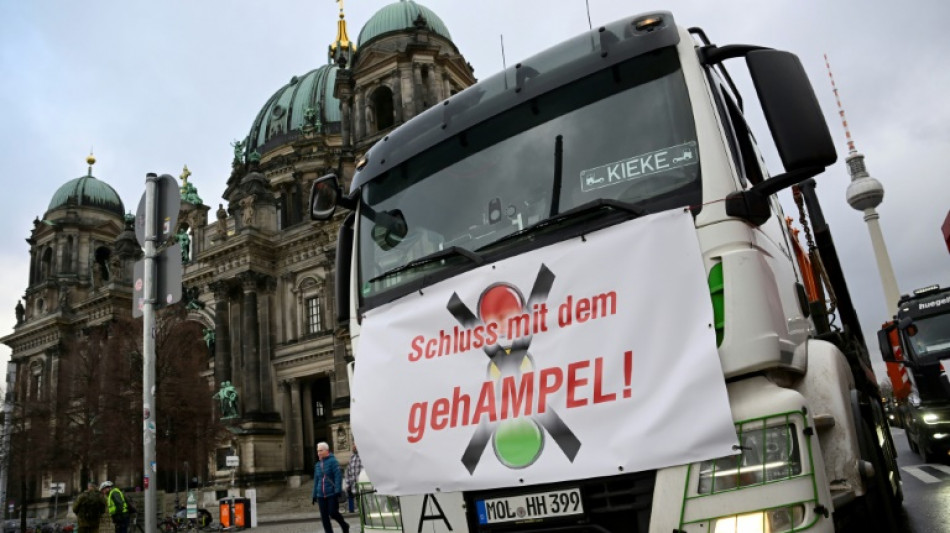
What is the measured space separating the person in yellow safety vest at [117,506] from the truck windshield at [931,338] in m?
15.7

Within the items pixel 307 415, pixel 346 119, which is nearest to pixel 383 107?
pixel 346 119

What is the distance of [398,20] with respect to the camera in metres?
38.8

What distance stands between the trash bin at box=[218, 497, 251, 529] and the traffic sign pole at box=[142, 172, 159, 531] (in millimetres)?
14173

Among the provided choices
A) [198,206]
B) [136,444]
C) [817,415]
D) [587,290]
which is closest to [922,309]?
[817,415]

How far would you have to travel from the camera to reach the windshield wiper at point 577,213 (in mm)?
3541

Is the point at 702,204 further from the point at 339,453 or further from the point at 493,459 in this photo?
the point at 339,453

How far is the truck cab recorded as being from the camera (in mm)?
11922

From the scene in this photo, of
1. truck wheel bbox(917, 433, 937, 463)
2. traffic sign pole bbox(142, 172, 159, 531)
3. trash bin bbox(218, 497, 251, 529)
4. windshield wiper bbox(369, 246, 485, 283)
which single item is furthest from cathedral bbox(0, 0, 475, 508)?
windshield wiper bbox(369, 246, 485, 283)

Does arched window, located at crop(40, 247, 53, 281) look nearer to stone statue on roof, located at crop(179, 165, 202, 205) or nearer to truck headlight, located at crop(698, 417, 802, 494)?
stone statue on roof, located at crop(179, 165, 202, 205)

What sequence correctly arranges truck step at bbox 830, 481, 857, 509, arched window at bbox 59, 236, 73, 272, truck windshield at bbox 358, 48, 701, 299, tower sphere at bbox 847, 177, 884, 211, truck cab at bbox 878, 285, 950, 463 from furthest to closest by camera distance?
tower sphere at bbox 847, 177, 884, 211, arched window at bbox 59, 236, 73, 272, truck cab at bbox 878, 285, 950, 463, truck windshield at bbox 358, 48, 701, 299, truck step at bbox 830, 481, 857, 509

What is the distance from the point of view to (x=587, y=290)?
11.7 feet

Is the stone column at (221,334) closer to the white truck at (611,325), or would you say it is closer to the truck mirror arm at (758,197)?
the white truck at (611,325)

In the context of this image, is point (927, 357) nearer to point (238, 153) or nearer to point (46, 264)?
point (238, 153)

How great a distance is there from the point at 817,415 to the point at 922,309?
12164 millimetres
